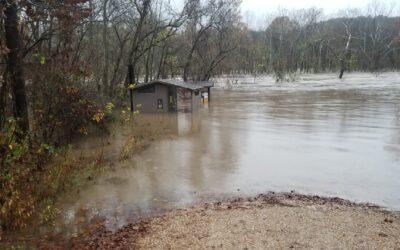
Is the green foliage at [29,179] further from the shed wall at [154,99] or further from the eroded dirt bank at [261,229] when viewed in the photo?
the shed wall at [154,99]

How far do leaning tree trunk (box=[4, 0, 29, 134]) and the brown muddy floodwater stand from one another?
283 centimetres

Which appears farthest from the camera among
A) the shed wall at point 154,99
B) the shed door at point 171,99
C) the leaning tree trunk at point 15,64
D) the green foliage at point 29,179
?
the shed door at point 171,99

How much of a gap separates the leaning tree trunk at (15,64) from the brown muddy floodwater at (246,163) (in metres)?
2.83

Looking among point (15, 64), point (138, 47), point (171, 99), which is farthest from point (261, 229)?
point (138, 47)

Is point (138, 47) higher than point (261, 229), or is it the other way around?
point (138, 47)

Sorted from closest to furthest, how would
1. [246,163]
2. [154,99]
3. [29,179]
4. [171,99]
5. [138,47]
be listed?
1. [29,179]
2. [246,163]
3. [154,99]
4. [171,99]
5. [138,47]

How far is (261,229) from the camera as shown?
8.02 metres

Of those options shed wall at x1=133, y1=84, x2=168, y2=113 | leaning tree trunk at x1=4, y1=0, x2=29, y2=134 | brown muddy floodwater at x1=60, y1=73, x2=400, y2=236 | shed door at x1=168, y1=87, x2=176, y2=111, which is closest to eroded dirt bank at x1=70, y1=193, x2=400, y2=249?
brown muddy floodwater at x1=60, y1=73, x2=400, y2=236

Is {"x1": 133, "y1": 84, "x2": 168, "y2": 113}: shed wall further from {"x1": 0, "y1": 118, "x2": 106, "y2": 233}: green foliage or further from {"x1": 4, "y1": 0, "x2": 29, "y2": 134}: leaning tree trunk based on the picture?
{"x1": 4, "y1": 0, "x2": 29, "y2": 134}: leaning tree trunk

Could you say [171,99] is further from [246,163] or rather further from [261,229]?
[261,229]

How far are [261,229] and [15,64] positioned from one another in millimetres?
7487

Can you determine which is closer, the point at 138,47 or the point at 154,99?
the point at 154,99

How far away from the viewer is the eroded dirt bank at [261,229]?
7418 mm

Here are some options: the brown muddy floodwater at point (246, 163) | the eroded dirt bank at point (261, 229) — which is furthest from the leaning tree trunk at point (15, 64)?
the eroded dirt bank at point (261, 229)
